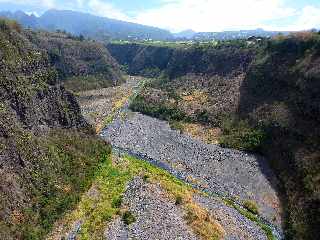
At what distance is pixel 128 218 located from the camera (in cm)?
6088

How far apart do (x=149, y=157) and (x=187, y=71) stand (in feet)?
246

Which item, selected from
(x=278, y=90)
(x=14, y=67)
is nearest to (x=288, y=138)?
(x=278, y=90)

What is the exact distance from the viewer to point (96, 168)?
3036 inches

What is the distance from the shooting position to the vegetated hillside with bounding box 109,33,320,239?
70875 millimetres

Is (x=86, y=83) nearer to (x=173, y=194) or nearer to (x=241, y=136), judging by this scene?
(x=241, y=136)

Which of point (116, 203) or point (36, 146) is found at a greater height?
point (36, 146)

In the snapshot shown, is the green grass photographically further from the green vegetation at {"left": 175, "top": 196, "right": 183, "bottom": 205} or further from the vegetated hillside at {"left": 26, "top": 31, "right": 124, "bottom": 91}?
the vegetated hillside at {"left": 26, "top": 31, "right": 124, "bottom": 91}

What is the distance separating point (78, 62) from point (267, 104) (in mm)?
89040

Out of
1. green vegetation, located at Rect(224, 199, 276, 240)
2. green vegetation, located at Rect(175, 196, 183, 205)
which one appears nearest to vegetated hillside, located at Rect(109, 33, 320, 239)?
green vegetation, located at Rect(224, 199, 276, 240)

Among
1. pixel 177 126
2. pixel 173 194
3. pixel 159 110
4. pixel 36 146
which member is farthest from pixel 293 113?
pixel 36 146

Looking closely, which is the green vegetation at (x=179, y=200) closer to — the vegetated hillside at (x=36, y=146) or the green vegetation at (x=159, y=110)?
the vegetated hillside at (x=36, y=146)

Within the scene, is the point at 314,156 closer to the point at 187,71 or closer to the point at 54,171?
the point at 54,171

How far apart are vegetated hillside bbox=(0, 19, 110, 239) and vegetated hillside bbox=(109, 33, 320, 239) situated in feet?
96.2

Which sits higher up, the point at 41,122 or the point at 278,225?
the point at 41,122
